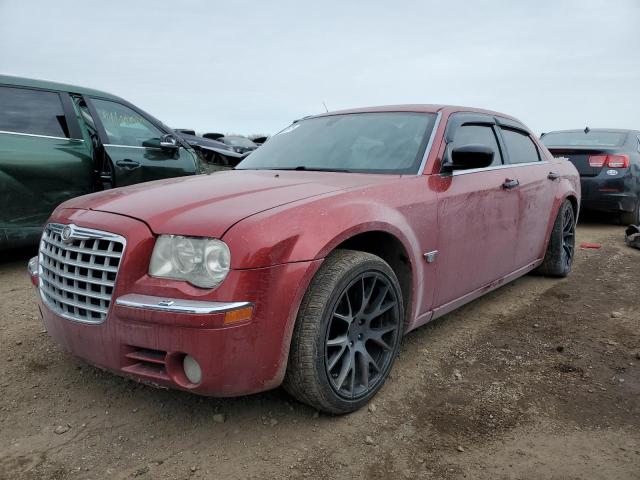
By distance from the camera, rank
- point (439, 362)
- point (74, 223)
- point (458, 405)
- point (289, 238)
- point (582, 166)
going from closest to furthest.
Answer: point (289, 238) < point (74, 223) < point (458, 405) < point (439, 362) < point (582, 166)

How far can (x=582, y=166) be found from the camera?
23.3 feet

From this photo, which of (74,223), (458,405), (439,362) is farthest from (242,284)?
(439,362)

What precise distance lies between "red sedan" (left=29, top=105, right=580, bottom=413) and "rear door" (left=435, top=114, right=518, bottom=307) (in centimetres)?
1

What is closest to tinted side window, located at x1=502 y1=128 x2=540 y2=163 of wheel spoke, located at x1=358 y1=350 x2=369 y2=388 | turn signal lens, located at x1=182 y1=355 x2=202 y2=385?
wheel spoke, located at x1=358 y1=350 x2=369 y2=388

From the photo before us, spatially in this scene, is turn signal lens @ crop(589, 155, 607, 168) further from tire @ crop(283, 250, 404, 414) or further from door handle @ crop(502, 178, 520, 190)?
tire @ crop(283, 250, 404, 414)

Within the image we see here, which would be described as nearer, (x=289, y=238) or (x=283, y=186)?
(x=289, y=238)

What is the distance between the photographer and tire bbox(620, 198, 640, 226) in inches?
293

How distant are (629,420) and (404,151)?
5.83 ft

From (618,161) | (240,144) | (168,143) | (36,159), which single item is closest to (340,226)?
(168,143)

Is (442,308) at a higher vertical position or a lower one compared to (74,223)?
lower

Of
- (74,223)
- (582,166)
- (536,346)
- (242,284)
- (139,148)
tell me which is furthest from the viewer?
(582,166)

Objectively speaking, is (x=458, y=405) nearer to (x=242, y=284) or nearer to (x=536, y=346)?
(x=536, y=346)

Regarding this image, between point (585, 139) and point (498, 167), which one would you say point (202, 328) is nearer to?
point (498, 167)

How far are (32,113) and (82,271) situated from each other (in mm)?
3015
